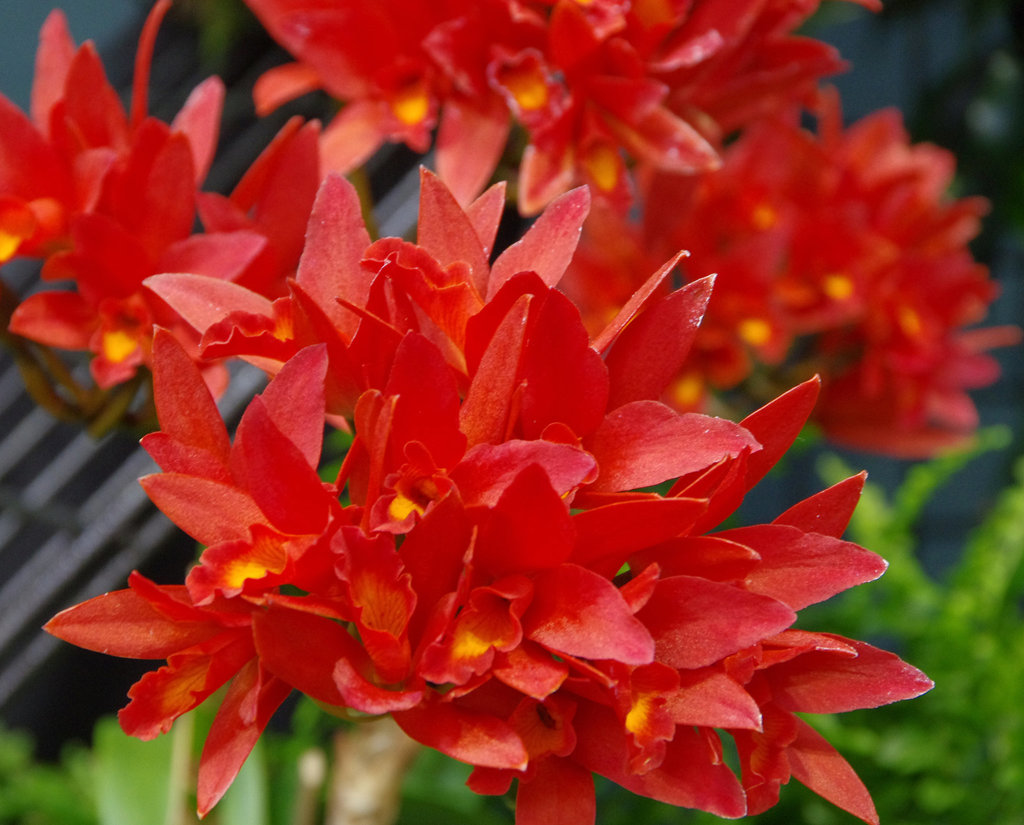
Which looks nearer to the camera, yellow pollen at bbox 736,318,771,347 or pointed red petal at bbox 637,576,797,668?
pointed red petal at bbox 637,576,797,668

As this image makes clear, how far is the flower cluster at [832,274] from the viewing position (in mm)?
671

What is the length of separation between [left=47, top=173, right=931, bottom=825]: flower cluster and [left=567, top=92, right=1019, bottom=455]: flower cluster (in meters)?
0.34

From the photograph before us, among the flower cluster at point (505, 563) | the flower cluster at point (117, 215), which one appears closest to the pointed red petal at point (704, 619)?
the flower cluster at point (505, 563)

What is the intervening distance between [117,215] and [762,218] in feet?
1.42

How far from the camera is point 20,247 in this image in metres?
0.42

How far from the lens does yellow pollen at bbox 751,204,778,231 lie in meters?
0.69

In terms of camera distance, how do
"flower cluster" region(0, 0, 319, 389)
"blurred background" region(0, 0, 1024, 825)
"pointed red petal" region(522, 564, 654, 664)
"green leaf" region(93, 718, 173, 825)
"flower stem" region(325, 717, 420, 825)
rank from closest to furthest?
"pointed red petal" region(522, 564, 654, 664)
"flower cluster" region(0, 0, 319, 389)
"flower stem" region(325, 717, 420, 825)
"green leaf" region(93, 718, 173, 825)
"blurred background" region(0, 0, 1024, 825)

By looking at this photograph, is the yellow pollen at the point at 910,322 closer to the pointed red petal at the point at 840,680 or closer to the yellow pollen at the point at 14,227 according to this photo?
the pointed red petal at the point at 840,680

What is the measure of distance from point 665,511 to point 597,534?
0.07 feet

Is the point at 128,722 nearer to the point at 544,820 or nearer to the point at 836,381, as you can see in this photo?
the point at 544,820

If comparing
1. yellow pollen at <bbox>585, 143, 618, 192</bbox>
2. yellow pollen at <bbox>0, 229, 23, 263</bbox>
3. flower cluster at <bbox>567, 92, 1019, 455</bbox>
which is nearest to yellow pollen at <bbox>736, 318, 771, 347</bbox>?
flower cluster at <bbox>567, 92, 1019, 455</bbox>

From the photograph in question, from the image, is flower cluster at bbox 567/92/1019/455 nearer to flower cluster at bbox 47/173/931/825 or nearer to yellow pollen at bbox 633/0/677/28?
yellow pollen at bbox 633/0/677/28

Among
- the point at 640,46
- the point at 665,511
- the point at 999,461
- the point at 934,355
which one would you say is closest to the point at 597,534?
the point at 665,511

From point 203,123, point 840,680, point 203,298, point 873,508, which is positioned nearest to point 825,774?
point 840,680
